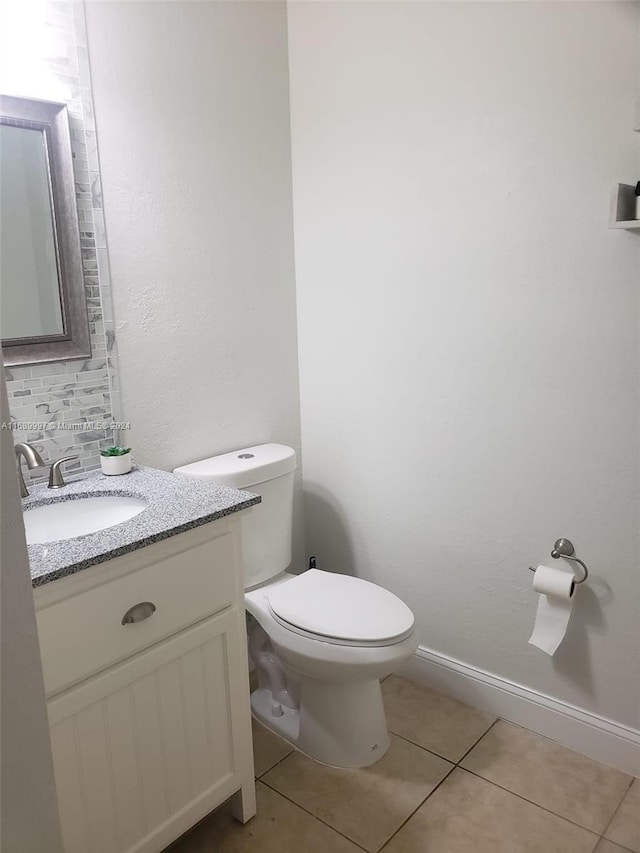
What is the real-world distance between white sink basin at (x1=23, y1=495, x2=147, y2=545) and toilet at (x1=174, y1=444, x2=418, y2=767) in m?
0.30

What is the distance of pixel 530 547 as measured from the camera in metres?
1.90

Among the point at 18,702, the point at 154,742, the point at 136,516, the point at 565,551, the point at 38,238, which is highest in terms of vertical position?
the point at 38,238

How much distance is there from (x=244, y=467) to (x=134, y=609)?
0.70 meters

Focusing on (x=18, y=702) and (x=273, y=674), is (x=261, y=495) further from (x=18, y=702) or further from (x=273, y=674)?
(x=18, y=702)

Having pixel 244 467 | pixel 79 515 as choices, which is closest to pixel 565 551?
pixel 244 467

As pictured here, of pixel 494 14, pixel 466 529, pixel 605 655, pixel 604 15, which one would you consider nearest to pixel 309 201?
pixel 494 14

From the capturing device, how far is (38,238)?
5.25 ft

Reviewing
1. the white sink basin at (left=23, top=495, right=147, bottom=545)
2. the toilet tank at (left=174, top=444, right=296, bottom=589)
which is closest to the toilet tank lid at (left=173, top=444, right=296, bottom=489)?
the toilet tank at (left=174, top=444, right=296, bottom=589)

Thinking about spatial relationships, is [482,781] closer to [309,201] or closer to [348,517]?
[348,517]

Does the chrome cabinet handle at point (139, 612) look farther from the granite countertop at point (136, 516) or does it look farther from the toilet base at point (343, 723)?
the toilet base at point (343, 723)

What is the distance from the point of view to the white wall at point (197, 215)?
177 cm

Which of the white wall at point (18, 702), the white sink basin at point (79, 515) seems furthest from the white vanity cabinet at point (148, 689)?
the white wall at point (18, 702)

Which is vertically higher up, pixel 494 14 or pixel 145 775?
pixel 494 14

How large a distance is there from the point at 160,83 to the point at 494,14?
0.90m
